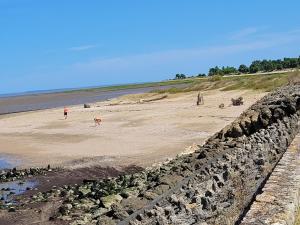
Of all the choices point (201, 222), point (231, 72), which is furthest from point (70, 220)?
point (231, 72)

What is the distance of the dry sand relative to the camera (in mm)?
22062

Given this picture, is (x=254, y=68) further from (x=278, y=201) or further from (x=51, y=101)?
(x=278, y=201)

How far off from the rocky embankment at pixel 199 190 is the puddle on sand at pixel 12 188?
1.12 meters

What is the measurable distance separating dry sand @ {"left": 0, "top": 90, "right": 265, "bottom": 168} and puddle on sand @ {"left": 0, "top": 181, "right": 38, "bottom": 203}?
2717mm

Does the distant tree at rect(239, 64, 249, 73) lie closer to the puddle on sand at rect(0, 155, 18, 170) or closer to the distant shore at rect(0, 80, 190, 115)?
the distant shore at rect(0, 80, 190, 115)

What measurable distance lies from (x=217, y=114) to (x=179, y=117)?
98.6 inches

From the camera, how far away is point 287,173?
7223 millimetres

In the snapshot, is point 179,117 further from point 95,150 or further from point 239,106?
point 95,150

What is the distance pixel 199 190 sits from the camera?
26.6 feet

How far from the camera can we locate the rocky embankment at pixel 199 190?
7.36 metres

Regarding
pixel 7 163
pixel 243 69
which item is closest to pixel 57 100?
pixel 243 69

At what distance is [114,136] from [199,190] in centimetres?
2042

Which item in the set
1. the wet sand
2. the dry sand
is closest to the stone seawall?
the dry sand

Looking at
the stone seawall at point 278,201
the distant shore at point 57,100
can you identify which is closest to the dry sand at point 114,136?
the stone seawall at point 278,201
